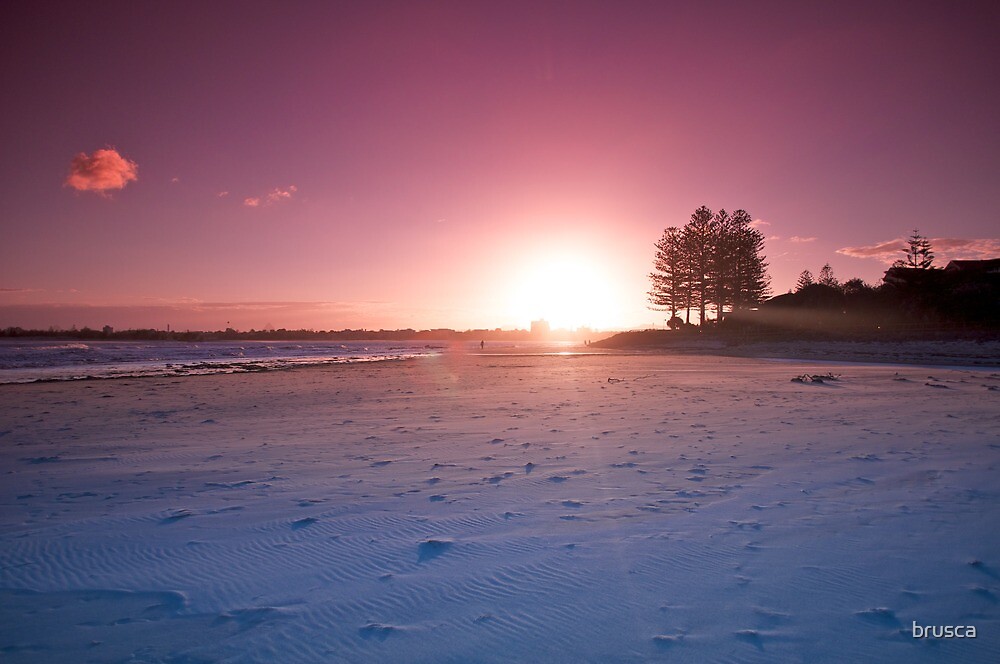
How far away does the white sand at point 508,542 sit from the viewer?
264 centimetres

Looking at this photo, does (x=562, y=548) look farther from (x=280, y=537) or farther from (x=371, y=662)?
(x=280, y=537)

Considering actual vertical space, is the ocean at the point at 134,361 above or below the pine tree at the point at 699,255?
below

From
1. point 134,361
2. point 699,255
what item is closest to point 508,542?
point 134,361

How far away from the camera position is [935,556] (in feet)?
11.0

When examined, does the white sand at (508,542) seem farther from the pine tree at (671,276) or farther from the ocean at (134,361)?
the pine tree at (671,276)

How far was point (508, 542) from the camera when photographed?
3801 millimetres

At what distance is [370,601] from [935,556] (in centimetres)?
391

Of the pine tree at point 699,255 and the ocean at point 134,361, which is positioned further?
the pine tree at point 699,255

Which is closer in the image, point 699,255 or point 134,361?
point 134,361

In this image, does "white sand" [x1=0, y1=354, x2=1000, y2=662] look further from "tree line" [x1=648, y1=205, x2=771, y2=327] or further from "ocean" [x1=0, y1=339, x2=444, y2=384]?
"tree line" [x1=648, y1=205, x2=771, y2=327]

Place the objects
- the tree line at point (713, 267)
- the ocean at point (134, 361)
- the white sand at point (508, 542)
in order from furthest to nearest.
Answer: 1. the tree line at point (713, 267)
2. the ocean at point (134, 361)
3. the white sand at point (508, 542)

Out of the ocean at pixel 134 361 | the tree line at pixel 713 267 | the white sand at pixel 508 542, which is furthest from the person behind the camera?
the tree line at pixel 713 267

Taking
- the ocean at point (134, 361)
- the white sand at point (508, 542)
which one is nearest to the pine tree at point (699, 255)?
the ocean at point (134, 361)

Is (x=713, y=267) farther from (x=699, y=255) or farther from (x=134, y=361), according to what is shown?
(x=134, y=361)
